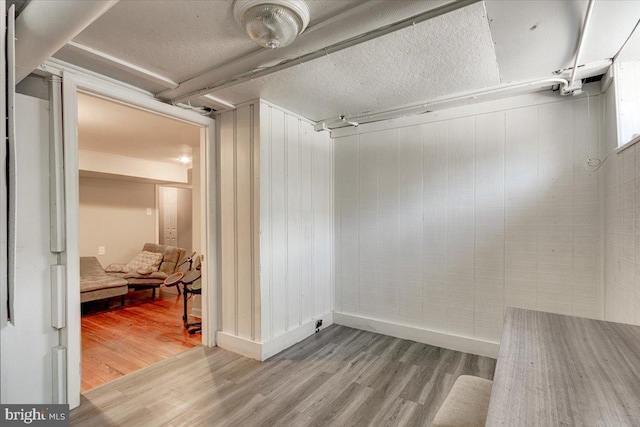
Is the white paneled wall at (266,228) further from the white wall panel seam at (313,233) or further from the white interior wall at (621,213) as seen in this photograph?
the white interior wall at (621,213)

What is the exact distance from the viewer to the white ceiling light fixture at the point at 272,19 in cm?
143

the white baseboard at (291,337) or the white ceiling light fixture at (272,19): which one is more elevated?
the white ceiling light fixture at (272,19)

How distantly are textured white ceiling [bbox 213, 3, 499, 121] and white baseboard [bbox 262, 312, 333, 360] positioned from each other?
7.31ft

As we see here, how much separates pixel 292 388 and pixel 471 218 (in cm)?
212

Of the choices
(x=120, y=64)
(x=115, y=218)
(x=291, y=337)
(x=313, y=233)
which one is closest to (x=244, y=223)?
(x=313, y=233)

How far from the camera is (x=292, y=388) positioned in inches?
87.4

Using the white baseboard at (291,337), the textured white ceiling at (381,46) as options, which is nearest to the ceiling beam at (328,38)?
the textured white ceiling at (381,46)

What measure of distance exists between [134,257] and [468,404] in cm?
635

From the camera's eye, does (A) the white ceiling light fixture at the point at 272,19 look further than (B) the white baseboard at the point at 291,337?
No

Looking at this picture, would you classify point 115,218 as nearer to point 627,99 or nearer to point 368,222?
point 368,222

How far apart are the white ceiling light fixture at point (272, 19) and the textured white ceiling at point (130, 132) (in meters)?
1.47

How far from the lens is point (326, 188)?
3477mm
